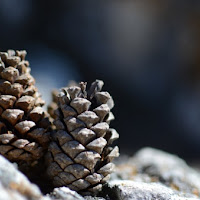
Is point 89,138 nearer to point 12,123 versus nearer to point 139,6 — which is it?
point 12,123

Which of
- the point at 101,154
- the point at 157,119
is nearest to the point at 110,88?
the point at 157,119

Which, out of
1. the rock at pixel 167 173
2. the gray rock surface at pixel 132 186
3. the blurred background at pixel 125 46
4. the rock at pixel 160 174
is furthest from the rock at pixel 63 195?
the blurred background at pixel 125 46

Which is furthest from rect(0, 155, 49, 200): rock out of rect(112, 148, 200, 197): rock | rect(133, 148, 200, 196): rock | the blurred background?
the blurred background

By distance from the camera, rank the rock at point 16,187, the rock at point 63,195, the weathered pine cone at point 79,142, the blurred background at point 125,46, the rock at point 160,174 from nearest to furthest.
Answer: the rock at point 16,187 < the rock at point 63,195 < the weathered pine cone at point 79,142 < the rock at point 160,174 < the blurred background at point 125,46

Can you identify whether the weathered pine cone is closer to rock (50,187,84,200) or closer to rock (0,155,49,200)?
rock (50,187,84,200)

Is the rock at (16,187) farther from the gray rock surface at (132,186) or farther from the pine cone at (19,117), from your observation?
the pine cone at (19,117)

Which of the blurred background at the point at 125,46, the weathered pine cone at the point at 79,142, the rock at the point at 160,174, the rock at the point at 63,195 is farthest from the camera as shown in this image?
the blurred background at the point at 125,46
